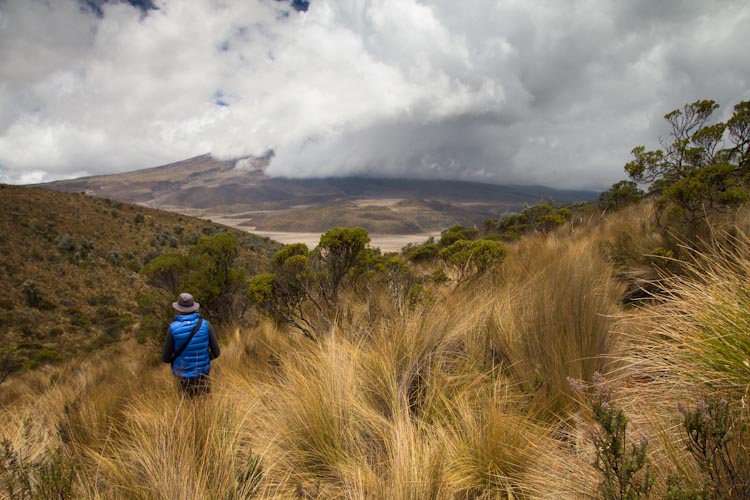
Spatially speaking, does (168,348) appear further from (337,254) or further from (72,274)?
(72,274)

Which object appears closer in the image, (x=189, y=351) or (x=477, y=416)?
(x=477, y=416)

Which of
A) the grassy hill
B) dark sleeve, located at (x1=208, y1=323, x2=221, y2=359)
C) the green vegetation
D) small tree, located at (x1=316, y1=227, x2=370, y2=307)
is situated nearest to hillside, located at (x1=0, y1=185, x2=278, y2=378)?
small tree, located at (x1=316, y1=227, x2=370, y2=307)

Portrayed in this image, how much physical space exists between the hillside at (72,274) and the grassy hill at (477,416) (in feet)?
38.3

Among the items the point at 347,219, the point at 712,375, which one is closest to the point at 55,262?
the point at 712,375

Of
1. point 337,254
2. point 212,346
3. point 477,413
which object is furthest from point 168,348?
point 477,413

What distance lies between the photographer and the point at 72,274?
24.6m

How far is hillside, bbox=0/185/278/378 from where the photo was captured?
17.0 meters

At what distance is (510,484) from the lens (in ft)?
4.95

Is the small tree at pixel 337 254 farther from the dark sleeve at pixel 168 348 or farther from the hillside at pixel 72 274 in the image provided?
the hillside at pixel 72 274

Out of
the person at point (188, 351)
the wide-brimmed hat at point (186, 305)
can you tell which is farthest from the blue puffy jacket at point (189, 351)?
the wide-brimmed hat at point (186, 305)

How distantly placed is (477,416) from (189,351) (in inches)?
126

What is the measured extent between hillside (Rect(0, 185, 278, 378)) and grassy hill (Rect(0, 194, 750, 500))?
11.7m

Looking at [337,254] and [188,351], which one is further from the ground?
[337,254]

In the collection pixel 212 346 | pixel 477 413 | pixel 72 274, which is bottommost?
pixel 72 274
